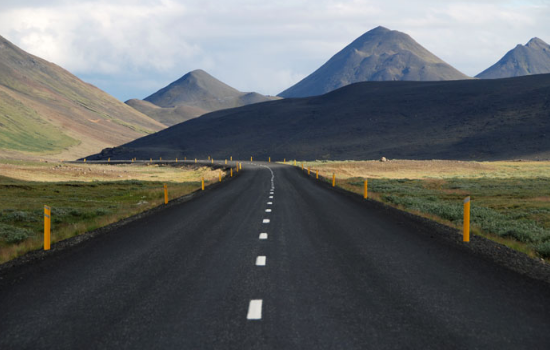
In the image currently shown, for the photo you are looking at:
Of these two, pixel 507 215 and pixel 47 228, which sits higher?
pixel 47 228

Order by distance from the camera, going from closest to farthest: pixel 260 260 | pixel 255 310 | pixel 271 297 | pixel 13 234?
pixel 255 310, pixel 271 297, pixel 260 260, pixel 13 234

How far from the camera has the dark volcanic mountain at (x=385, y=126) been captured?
120312 millimetres

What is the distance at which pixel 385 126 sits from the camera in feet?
477

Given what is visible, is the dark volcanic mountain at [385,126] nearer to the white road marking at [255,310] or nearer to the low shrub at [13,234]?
the low shrub at [13,234]

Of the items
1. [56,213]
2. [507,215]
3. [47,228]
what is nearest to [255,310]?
[47,228]

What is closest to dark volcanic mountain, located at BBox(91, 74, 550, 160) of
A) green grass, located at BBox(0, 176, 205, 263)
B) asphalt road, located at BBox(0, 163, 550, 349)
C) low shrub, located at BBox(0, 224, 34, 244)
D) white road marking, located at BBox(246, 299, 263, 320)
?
green grass, located at BBox(0, 176, 205, 263)

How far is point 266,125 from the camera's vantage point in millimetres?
172000

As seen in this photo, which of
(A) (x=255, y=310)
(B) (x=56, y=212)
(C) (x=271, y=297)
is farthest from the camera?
(B) (x=56, y=212)

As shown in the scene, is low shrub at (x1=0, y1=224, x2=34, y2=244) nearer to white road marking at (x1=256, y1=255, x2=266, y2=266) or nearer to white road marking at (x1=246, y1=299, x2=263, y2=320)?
white road marking at (x1=256, y1=255, x2=266, y2=266)

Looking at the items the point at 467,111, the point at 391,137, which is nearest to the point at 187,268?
the point at 391,137

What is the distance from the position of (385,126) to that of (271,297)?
14101cm

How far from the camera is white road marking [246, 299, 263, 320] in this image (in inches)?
273

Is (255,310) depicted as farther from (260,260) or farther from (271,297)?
(260,260)

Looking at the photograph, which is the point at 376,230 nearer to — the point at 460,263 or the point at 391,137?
the point at 460,263
